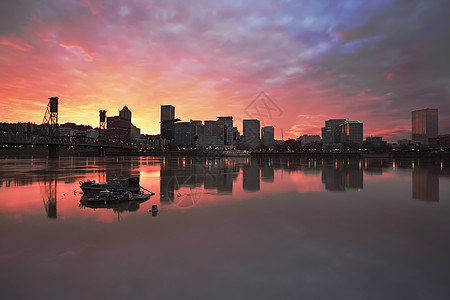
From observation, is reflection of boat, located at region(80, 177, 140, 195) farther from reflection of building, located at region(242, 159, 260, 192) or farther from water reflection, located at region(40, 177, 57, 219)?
reflection of building, located at region(242, 159, 260, 192)

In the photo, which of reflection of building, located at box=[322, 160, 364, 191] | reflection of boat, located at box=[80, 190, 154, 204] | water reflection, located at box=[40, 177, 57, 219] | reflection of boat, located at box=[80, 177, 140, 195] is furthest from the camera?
reflection of building, located at box=[322, 160, 364, 191]

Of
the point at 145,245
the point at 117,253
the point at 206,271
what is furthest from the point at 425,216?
the point at 117,253

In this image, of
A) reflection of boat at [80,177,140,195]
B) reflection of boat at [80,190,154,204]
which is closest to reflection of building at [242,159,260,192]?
reflection of boat at [80,190,154,204]

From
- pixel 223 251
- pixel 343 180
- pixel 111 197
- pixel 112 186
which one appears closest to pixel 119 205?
pixel 111 197

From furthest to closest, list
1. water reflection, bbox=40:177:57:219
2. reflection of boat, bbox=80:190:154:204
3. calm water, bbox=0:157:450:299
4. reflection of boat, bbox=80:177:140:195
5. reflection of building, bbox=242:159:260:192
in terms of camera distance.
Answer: reflection of building, bbox=242:159:260:192, reflection of boat, bbox=80:177:140:195, reflection of boat, bbox=80:190:154:204, water reflection, bbox=40:177:57:219, calm water, bbox=0:157:450:299

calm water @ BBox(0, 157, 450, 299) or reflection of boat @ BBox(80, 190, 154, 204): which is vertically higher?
reflection of boat @ BBox(80, 190, 154, 204)

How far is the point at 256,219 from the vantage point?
13.3m

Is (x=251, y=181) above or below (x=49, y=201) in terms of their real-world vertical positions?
below

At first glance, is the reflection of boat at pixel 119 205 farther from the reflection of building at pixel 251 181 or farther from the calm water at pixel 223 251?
the reflection of building at pixel 251 181

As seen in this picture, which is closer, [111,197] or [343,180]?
[111,197]

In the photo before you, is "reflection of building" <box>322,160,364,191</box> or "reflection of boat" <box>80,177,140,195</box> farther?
"reflection of building" <box>322,160,364,191</box>

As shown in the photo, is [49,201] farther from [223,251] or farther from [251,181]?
[251,181]

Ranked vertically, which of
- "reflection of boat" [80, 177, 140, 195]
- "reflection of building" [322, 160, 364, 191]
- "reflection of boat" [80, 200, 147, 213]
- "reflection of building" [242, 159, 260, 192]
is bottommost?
"reflection of building" [322, 160, 364, 191]

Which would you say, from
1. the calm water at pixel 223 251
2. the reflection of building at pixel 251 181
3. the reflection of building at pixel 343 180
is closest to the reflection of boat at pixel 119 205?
the calm water at pixel 223 251
